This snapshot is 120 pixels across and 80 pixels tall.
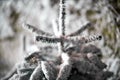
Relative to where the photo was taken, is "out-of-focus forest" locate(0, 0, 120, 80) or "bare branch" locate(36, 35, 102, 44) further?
"out-of-focus forest" locate(0, 0, 120, 80)

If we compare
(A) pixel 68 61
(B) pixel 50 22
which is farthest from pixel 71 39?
(B) pixel 50 22

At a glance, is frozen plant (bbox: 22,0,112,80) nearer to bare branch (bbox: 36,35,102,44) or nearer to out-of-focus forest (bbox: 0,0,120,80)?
bare branch (bbox: 36,35,102,44)

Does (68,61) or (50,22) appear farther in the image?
(50,22)

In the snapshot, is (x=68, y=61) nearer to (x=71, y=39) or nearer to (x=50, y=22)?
(x=71, y=39)

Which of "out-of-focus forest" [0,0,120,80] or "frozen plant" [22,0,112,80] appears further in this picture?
"out-of-focus forest" [0,0,120,80]

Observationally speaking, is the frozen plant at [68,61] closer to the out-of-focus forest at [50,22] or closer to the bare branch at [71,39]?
the bare branch at [71,39]

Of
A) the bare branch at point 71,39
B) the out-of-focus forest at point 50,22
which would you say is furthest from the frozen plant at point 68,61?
the out-of-focus forest at point 50,22

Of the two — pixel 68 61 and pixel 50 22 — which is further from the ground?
pixel 50 22

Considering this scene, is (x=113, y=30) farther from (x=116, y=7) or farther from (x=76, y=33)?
(x=76, y=33)

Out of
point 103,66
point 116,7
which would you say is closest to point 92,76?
point 103,66

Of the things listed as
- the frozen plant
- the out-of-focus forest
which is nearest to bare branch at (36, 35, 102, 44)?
the frozen plant
